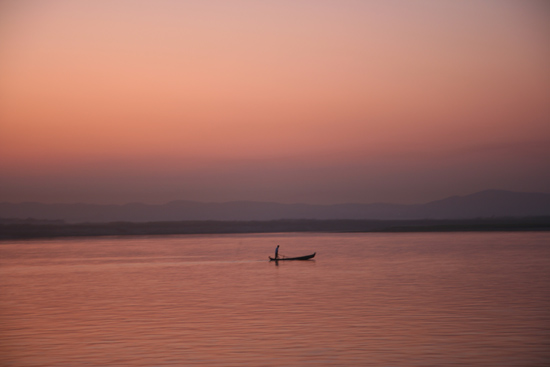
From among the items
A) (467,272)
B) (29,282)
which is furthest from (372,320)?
(29,282)

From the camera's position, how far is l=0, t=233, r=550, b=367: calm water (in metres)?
17.4

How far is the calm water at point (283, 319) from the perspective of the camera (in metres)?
17.4

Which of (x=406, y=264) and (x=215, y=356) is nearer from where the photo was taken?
(x=215, y=356)

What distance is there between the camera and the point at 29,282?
40594mm

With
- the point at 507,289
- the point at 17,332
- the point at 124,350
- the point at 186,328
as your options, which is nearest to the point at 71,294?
the point at 17,332

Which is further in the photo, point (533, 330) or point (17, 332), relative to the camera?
point (17, 332)

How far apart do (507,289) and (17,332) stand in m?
23.2

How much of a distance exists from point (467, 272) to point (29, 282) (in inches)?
1152

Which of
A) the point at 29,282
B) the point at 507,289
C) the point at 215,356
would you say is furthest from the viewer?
the point at 29,282

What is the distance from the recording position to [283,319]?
23.4 meters

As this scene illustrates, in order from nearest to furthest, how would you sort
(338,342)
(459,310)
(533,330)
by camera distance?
(338,342) → (533,330) → (459,310)

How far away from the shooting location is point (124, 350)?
60.0 feet

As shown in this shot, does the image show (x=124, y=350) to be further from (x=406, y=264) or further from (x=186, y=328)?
(x=406, y=264)

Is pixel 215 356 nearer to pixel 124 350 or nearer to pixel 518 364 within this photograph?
pixel 124 350
